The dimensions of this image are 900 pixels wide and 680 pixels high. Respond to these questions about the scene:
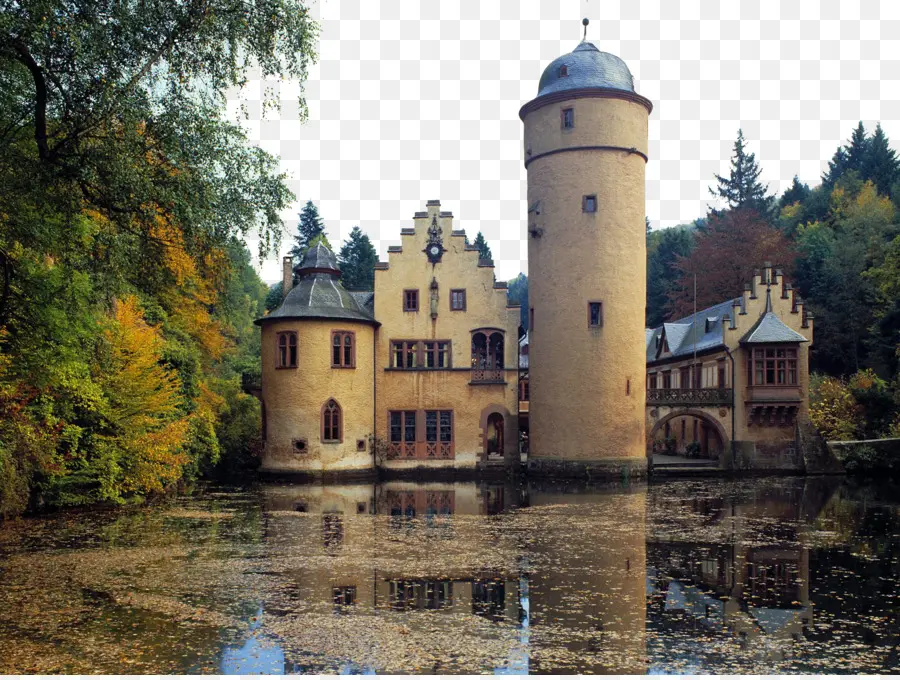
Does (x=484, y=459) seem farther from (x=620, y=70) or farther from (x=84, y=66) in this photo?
(x=84, y=66)

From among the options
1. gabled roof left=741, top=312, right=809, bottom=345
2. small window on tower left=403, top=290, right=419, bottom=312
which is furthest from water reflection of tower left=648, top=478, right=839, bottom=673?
small window on tower left=403, top=290, right=419, bottom=312

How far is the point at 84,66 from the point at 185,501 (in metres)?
13.9

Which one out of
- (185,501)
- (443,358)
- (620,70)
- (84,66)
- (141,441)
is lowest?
(185,501)

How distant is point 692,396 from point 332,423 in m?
15.1

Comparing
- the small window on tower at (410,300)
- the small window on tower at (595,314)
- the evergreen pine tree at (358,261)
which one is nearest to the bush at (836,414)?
the small window on tower at (595,314)

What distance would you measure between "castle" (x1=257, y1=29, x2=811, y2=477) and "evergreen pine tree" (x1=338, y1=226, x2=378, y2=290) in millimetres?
21080

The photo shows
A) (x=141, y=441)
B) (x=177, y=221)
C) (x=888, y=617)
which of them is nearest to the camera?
(x=888, y=617)

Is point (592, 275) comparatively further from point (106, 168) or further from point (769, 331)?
point (106, 168)

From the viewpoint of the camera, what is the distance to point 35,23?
10.2 metres

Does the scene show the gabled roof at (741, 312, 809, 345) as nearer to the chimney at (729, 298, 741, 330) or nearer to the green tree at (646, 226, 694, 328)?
the chimney at (729, 298, 741, 330)

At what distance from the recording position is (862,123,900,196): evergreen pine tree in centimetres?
6153

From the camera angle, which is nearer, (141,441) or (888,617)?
(888,617)

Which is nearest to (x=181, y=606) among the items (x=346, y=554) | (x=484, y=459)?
(x=346, y=554)

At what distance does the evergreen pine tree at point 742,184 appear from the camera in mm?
67875
